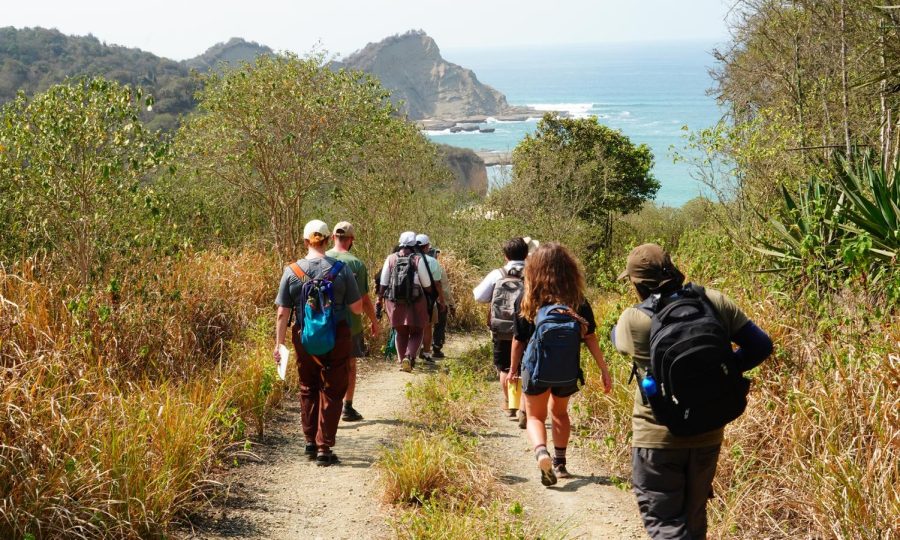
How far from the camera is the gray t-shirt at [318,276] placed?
601cm

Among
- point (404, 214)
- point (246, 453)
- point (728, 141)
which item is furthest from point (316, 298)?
point (404, 214)

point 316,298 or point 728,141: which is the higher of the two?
point 728,141

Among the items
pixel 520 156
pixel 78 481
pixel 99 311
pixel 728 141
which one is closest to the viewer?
pixel 78 481

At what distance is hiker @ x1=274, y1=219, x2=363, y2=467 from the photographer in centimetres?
599

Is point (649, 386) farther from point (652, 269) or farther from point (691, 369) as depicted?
point (652, 269)

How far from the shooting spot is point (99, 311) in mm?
6660

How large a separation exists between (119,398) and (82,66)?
100942 mm

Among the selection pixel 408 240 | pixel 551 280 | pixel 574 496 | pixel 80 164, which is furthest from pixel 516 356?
pixel 80 164

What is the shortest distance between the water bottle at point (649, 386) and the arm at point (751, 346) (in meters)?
0.43

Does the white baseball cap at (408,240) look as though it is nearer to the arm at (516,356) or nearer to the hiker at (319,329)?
the hiker at (319,329)

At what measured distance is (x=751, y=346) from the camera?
12.9 ft

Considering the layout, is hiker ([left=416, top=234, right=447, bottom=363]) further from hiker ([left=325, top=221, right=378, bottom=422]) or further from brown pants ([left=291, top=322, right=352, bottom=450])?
brown pants ([left=291, top=322, right=352, bottom=450])

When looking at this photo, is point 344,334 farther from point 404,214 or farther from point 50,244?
point 404,214

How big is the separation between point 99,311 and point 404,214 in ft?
35.2
